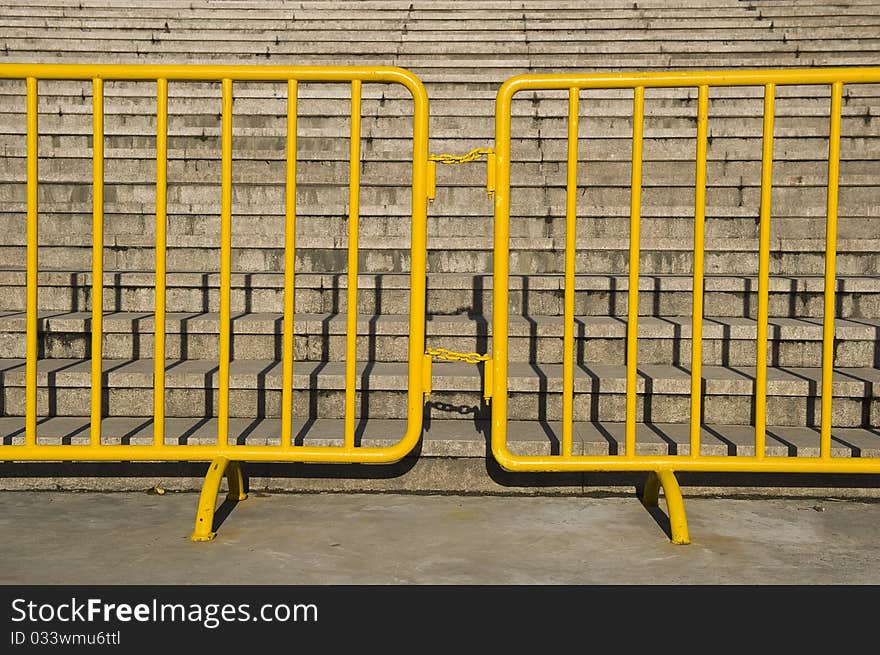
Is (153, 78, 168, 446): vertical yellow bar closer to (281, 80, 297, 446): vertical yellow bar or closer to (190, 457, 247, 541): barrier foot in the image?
(190, 457, 247, 541): barrier foot

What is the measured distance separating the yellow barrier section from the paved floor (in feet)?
0.71

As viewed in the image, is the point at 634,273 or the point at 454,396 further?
the point at 454,396

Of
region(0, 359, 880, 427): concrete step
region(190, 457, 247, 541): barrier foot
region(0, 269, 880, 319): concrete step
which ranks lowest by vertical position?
region(190, 457, 247, 541): barrier foot

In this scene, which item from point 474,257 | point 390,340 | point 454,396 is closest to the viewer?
point 454,396

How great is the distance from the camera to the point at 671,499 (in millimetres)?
3217

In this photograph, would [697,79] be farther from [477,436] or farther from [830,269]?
[477,436]

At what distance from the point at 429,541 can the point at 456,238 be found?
107 inches

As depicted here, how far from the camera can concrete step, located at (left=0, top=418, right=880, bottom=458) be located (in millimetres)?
3654

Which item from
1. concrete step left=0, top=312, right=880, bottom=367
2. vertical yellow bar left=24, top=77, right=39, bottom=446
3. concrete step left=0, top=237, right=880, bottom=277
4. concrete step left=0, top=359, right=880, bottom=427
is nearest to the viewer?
vertical yellow bar left=24, top=77, right=39, bottom=446

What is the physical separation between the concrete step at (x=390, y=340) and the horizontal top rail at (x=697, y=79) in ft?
4.40

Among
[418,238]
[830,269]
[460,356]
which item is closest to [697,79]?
[830,269]

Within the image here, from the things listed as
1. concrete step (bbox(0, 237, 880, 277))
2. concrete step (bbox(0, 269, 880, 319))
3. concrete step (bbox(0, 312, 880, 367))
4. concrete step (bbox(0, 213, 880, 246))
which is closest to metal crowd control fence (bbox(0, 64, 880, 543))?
concrete step (bbox(0, 312, 880, 367))

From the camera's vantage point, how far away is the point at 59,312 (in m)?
4.80
